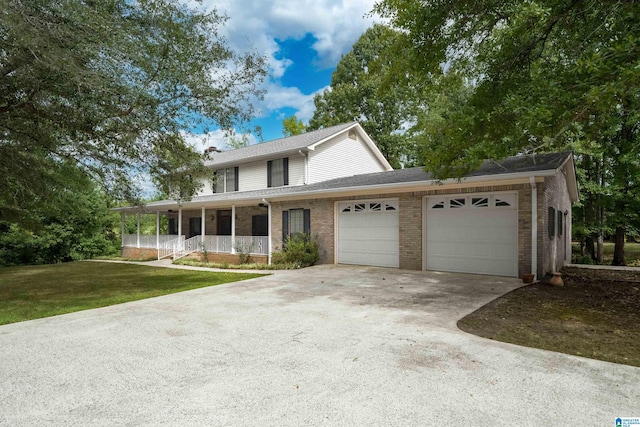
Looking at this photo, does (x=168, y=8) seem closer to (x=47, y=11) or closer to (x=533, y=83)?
(x=47, y=11)

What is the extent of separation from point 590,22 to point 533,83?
1.85m

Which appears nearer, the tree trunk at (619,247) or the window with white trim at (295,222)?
the window with white trim at (295,222)

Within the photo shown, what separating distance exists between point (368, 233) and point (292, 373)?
8908mm

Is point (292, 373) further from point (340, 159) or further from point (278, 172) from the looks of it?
point (340, 159)

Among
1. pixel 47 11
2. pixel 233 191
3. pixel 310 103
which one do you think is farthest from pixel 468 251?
pixel 310 103

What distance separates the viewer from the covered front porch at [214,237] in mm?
15634

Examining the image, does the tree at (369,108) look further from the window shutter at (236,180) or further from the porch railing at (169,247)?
the porch railing at (169,247)

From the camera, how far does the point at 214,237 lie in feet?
56.0

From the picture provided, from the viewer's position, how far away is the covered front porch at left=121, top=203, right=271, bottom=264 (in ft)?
51.3

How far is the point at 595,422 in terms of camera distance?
2.68m

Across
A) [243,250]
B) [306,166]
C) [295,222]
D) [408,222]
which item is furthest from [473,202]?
[243,250]

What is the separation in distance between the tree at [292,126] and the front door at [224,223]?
17632 millimetres

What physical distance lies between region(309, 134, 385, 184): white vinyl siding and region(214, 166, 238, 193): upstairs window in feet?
15.1

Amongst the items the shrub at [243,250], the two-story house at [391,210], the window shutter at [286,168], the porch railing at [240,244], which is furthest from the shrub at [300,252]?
the window shutter at [286,168]
